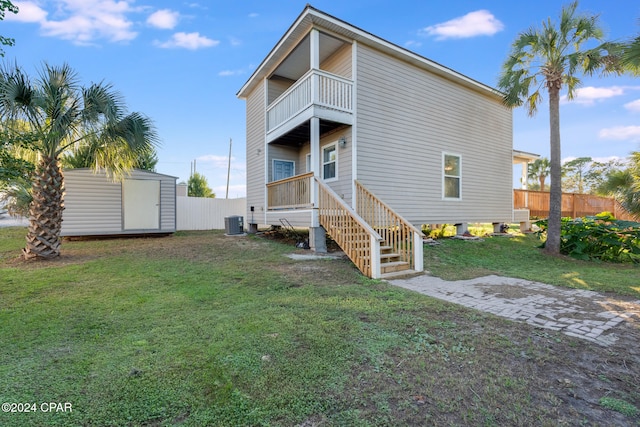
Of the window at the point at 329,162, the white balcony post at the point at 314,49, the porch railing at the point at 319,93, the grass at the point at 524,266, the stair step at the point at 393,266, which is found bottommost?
the grass at the point at 524,266

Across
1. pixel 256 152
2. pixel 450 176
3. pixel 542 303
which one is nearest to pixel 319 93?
pixel 256 152

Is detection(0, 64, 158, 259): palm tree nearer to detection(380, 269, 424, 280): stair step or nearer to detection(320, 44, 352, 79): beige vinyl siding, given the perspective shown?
detection(320, 44, 352, 79): beige vinyl siding

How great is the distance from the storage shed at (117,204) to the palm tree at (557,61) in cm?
1295

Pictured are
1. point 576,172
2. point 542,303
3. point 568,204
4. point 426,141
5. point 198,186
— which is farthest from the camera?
point 576,172

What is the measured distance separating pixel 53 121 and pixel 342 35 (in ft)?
23.4

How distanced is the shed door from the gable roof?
5.55m

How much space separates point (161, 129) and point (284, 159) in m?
4.04


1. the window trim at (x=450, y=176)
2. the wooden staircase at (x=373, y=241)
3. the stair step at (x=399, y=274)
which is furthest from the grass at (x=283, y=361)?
the window trim at (x=450, y=176)

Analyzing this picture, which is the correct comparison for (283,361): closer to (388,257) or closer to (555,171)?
(388,257)

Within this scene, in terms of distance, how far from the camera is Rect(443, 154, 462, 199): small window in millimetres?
10320

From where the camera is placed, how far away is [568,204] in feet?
49.9

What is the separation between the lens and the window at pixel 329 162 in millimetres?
8875

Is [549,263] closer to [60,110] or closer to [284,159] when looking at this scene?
[284,159]

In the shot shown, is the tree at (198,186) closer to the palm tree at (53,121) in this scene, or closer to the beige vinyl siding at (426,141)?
the palm tree at (53,121)
